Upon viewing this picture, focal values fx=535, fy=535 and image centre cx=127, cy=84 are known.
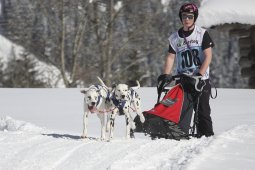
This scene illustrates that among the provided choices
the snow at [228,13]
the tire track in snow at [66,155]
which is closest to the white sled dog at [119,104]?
the tire track in snow at [66,155]

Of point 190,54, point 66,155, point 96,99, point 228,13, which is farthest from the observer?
point 228,13

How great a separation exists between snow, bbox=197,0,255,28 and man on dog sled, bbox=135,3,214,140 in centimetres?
677

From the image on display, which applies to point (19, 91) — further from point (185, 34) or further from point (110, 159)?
point (110, 159)

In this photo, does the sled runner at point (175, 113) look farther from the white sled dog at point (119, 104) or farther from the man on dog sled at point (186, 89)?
the white sled dog at point (119, 104)

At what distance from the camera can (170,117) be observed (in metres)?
6.97

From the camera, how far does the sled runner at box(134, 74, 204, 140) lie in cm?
691

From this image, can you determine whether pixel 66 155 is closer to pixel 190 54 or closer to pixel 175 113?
pixel 175 113

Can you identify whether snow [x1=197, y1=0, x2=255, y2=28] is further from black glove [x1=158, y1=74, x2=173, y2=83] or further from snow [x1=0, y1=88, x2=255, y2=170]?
black glove [x1=158, y1=74, x2=173, y2=83]

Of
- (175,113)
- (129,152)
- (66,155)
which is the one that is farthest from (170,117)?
(66,155)

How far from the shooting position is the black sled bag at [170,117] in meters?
6.90

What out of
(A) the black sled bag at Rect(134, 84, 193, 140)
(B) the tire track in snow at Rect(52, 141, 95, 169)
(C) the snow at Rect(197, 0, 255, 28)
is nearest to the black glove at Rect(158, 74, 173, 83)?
(A) the black sled bag at Rect(134, 84, 193, 140)

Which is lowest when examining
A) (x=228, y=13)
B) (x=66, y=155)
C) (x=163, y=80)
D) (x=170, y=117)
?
(x=66, y=155)

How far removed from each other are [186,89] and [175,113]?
0.43m

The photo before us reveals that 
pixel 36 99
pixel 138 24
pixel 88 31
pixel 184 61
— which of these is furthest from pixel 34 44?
pixel 184 61
